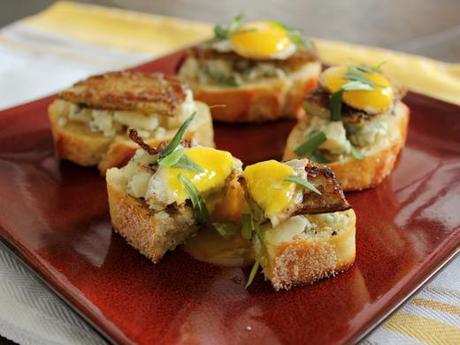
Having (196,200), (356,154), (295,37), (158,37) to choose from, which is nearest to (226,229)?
(196,200)

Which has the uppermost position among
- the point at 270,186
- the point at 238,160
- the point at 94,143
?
the point at 270,186

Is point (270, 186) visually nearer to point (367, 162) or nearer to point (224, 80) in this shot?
point (367, 162)

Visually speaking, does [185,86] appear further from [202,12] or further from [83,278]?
[202,12]

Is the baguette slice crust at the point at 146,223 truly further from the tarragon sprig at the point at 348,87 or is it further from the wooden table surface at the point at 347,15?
the wooden table surface at the point at 347,15

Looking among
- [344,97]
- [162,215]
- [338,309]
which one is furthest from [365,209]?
[162,215]

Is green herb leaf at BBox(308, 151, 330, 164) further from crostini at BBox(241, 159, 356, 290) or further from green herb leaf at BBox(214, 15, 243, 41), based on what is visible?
green herb leaf at BBox(214, 15, 243, 41)
